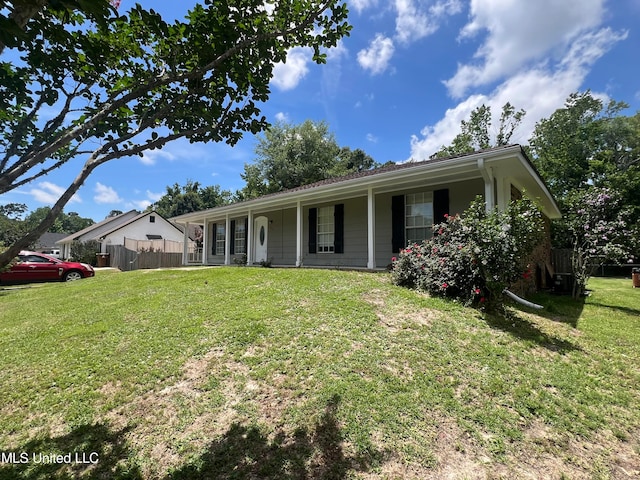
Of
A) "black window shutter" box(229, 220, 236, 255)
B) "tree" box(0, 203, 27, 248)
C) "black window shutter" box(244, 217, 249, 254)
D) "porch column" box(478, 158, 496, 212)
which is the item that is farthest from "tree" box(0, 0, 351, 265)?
"tree" box(0, 203, 27, 248)

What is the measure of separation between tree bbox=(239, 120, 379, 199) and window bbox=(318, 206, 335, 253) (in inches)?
627

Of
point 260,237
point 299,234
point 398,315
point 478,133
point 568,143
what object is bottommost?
point 398,315

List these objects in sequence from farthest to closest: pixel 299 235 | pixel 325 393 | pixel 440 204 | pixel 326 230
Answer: pixel 326 230, pixel 299 235, pixel 440 204, pixel 325 393

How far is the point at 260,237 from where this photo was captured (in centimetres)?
1362

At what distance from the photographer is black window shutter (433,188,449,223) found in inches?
325

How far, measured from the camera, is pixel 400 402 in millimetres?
2842

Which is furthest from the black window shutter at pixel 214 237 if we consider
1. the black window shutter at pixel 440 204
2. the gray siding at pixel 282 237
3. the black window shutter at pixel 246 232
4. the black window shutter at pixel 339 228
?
the black window shutter at pixel 440 204

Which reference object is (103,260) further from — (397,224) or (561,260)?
(561,260)

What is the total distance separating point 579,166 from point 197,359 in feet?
94.3

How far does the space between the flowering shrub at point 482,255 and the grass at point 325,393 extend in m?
0.49

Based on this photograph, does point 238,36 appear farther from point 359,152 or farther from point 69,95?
point 359,152

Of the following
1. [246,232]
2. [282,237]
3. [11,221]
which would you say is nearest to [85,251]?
[246,232]

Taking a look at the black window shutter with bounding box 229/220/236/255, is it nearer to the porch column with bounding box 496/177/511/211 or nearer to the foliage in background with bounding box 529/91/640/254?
the porch column with bounding box 496/177/511/211

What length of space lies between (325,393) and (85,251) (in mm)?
30065
